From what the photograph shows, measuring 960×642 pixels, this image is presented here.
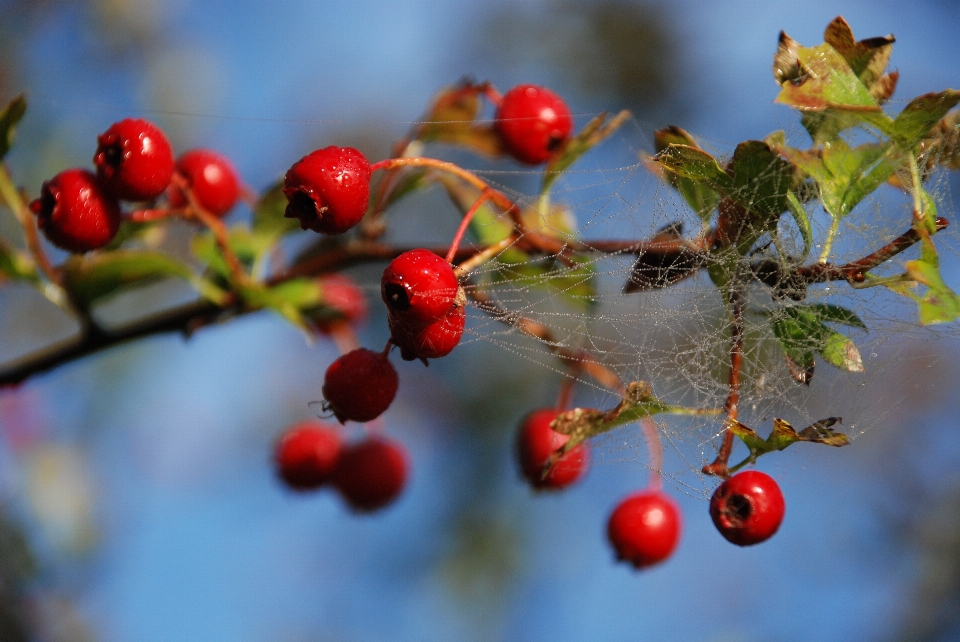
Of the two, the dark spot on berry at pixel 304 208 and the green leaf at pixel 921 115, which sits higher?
the green leaf at pixel 921 115

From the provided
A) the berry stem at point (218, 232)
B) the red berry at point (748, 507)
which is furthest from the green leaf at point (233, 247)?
the red berry at point (748, 507)

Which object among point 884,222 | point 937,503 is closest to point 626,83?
point 937,503

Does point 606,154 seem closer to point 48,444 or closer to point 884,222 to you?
point 884,222

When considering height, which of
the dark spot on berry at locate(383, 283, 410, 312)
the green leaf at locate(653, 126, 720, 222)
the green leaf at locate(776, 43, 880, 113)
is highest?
the green leaf at locate(776, 43, 880, 113)

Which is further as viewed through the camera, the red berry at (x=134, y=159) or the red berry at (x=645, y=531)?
the red berry at (x=645, y=531)

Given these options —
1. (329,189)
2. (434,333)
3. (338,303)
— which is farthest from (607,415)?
(338,303)

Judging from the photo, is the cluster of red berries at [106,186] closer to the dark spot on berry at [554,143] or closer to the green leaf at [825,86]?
the dark spot on berry at [554,143]

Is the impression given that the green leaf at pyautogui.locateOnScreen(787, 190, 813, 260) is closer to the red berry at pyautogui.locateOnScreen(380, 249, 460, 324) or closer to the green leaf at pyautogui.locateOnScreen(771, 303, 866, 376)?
the green leaf at pyautogui.locateOnScreen(771, 303, 866, 376)

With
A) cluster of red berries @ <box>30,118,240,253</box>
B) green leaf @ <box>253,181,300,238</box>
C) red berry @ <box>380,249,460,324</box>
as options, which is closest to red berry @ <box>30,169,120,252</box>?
cluster of red berries @ <box>30,118,240,253</box>
